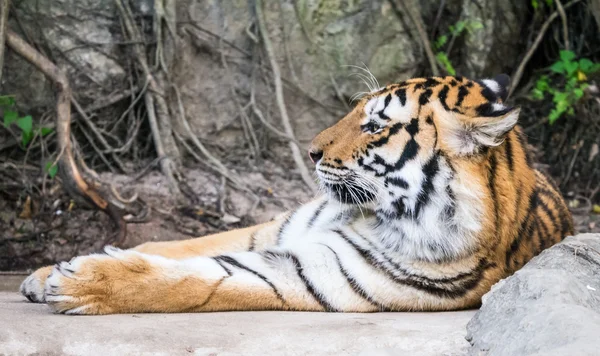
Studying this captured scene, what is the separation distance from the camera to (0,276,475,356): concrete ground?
2027mm

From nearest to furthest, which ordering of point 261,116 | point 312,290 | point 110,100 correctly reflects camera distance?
point 312,290
point 110,100
point 261,116

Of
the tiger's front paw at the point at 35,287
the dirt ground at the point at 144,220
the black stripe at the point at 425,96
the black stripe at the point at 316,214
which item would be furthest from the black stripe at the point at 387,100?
the dirt ground at the point at 144,220

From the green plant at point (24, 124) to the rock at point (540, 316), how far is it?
303 cm

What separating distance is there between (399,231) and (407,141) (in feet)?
1.08

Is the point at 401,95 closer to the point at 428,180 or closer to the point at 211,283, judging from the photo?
the point at 428,180

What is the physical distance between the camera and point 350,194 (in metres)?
2.98

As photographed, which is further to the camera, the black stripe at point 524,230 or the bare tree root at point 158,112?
the bare tree root at point 158,112

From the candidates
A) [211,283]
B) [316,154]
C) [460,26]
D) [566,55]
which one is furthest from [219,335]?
[566,55]

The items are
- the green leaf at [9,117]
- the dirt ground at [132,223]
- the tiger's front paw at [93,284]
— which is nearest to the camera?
the tiger's front paw at [93,284]

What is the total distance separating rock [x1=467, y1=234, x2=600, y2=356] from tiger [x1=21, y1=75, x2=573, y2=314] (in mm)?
287

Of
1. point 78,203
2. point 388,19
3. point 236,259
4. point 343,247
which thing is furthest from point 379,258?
point 388,19

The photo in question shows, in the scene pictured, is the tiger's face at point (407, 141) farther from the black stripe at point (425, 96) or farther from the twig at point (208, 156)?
the twig at point (208, 156)

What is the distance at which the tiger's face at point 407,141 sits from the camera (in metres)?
2.75

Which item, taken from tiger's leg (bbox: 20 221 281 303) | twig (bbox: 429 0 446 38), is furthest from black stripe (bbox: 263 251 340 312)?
twig (bbox: 429 0 446 38)
